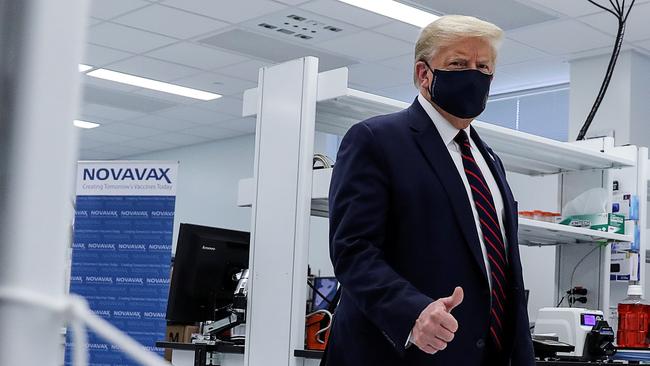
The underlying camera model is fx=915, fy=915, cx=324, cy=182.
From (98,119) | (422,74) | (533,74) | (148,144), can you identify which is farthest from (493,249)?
(148,144)

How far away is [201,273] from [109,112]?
6274mm

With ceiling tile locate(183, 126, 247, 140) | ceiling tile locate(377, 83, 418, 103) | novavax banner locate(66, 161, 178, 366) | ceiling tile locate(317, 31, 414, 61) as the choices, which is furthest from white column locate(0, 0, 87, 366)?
ceiling tile locate(183, 126, 247, 140)

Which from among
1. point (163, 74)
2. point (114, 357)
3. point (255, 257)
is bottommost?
point (114, 357)

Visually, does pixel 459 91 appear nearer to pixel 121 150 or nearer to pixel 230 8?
pixel 230 8

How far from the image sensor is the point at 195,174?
11203 millimetres

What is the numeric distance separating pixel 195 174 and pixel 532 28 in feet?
19.2

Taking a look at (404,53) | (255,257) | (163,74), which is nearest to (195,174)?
(163,74)

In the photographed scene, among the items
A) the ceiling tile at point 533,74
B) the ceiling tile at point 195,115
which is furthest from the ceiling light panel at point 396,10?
the ceiling tile at point 195,115

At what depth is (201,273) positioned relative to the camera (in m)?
3.60

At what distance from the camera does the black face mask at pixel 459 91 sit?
169 cm

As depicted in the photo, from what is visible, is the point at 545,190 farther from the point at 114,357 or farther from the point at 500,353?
the point at 500,353

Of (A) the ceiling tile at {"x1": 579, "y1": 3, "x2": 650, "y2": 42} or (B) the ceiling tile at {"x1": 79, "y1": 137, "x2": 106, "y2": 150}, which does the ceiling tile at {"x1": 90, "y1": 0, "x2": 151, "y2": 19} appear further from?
(B) the ceiling tile at {"x1": 79, "y1": 137, "x2": 106, "y2": 150}

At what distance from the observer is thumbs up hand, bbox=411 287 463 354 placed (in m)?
1.28

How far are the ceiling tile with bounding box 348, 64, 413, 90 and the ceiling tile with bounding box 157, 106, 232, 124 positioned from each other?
1.97 m
